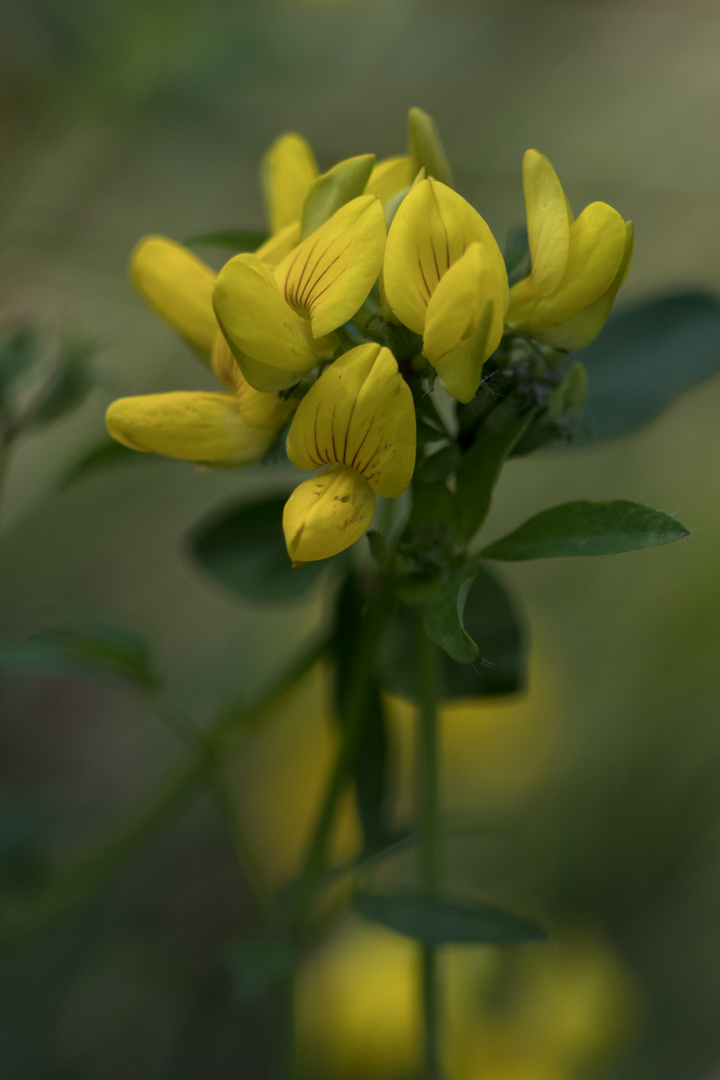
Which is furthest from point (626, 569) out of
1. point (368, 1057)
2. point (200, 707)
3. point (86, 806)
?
point (86, 806)

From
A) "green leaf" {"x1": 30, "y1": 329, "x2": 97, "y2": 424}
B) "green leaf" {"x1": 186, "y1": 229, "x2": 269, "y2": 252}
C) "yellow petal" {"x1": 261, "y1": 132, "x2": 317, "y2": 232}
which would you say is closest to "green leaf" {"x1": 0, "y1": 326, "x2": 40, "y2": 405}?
"green leaf" {"x1": 30, "y1": 329, "x2": 97, "y2": 424}

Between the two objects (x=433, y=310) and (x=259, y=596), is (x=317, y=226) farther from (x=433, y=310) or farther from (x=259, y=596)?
(x=259, y=596)

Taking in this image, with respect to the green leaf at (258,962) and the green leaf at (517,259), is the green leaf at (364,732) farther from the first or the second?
the green leaf at (517,259)

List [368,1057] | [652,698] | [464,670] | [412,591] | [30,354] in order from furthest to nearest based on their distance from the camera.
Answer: [652,698] → [368,1057] → [30,354] → [464,670] → [412,591]

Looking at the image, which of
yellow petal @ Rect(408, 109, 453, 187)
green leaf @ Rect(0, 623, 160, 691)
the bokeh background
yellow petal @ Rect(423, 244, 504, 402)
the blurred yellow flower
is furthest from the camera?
the bokeh background

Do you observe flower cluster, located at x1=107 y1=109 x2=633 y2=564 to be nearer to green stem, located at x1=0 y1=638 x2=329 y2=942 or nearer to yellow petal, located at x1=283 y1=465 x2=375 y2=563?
yellow petal, located at x1=283 y1=465 x2=375 y2=563

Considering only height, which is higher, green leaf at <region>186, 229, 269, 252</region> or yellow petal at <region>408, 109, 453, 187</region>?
yellow petal at <region>408, 109, 453, 187</region>
